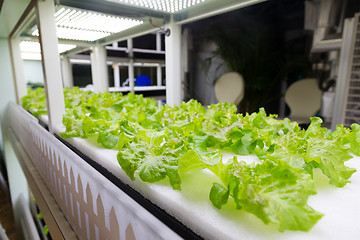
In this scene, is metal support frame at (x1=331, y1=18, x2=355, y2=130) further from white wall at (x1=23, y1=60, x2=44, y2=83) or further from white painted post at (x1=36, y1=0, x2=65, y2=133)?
white wall at (x1=23, y1=60, x2=44, y2=83)

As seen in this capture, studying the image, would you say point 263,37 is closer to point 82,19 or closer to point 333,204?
point 82,19

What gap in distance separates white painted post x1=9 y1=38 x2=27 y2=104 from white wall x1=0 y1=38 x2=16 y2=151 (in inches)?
4.5

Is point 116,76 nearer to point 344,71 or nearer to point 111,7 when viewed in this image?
point 111,7

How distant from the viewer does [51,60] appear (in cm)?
126

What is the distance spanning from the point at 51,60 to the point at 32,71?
17.1 ft

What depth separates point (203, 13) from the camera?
1.28 metres

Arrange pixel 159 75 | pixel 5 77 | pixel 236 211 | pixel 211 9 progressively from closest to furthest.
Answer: pixel 236 211 → pixel 211 9 → pixel 5 77 → pixel 159 75

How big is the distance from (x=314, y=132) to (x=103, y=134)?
75 centimetres

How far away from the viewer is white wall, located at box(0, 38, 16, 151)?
8.88 ft

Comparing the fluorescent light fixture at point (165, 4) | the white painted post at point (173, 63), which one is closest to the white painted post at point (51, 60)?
the fluorescent light fixture at point (165, 4)

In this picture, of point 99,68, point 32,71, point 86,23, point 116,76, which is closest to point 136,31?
point 86,23

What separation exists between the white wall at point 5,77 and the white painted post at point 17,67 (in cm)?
11

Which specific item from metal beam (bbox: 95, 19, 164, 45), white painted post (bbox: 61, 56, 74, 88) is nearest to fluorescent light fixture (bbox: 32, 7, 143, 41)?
metal beam (bbox: 95, 19, 164, 45)

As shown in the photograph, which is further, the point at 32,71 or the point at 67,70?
the point at 32,71
